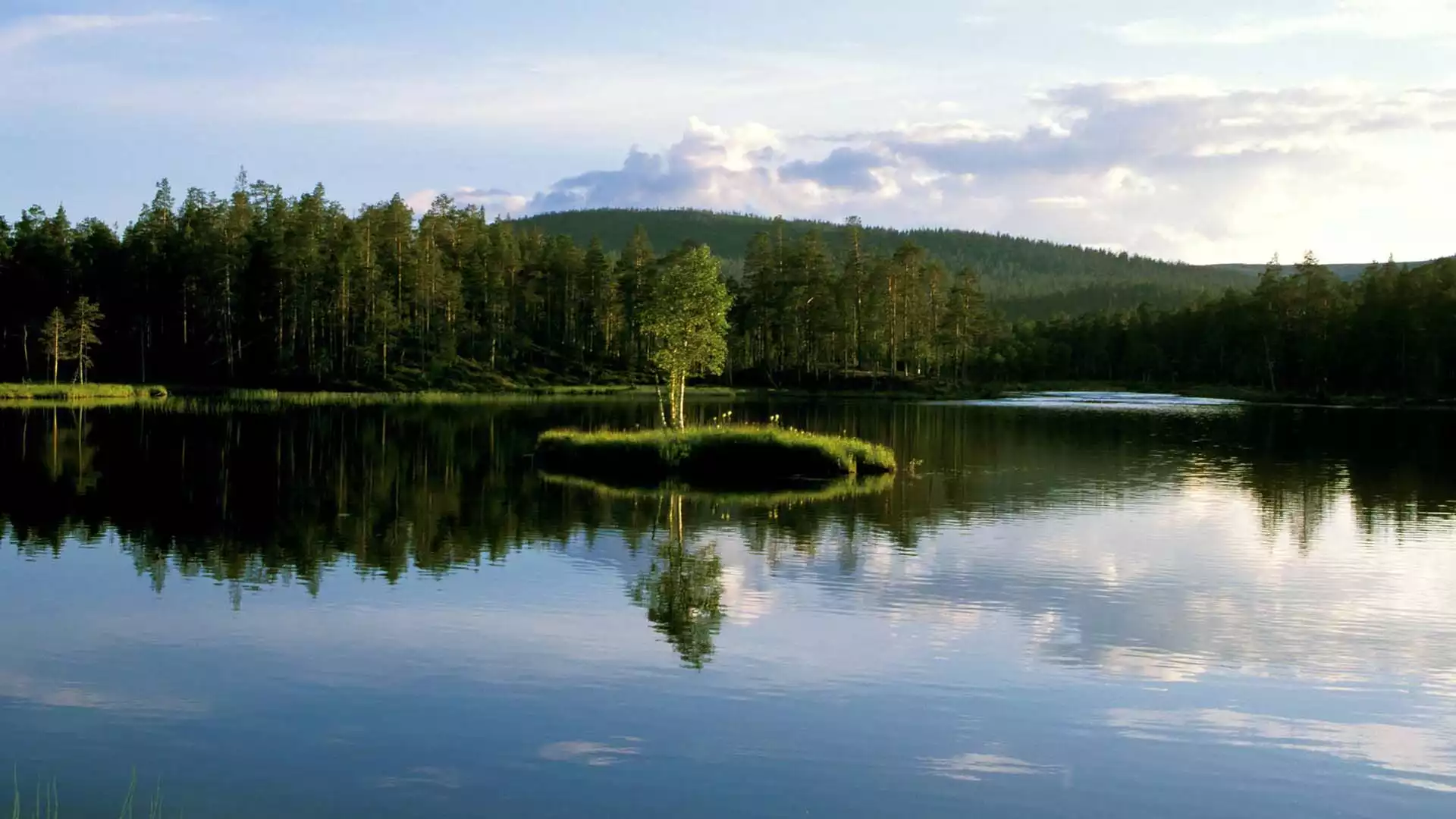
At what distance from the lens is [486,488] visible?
4188cm

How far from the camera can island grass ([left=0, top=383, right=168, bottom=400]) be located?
333ft

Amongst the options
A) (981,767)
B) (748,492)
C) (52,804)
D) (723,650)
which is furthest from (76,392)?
(981,767)

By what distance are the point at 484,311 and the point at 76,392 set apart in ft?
169

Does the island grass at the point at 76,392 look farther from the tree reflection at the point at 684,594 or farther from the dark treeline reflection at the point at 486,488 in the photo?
the tree reflection at the point at 684,594

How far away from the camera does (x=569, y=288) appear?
6083 inches

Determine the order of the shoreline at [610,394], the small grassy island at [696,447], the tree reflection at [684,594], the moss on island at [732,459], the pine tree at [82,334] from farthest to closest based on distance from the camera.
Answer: the pine tree at [82,334]
the shoreline at [610,394]
the small grassy island at [696,447]
the moss on island at [732,459]
the tree reflection at [684,594]

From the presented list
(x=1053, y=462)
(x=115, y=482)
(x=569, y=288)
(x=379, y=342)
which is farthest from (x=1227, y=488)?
(x=569, y=288)

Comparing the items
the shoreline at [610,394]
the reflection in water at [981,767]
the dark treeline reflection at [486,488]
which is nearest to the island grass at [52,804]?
the reflection in water at [981,767]

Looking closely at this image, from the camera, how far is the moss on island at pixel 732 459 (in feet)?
152

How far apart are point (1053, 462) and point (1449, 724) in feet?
127

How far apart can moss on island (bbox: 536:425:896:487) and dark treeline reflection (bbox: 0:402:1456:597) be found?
2614 mm

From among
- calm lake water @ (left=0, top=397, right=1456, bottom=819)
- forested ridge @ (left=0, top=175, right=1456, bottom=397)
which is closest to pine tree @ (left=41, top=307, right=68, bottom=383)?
forested ridge @ (left=0, top=175, right=1456, bottom=397)

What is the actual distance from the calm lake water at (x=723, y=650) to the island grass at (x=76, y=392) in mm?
68333

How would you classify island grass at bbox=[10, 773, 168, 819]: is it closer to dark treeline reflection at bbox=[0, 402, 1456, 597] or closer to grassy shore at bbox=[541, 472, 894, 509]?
dark treeline reflection at bbox=[0, 402, 1456, 597]
